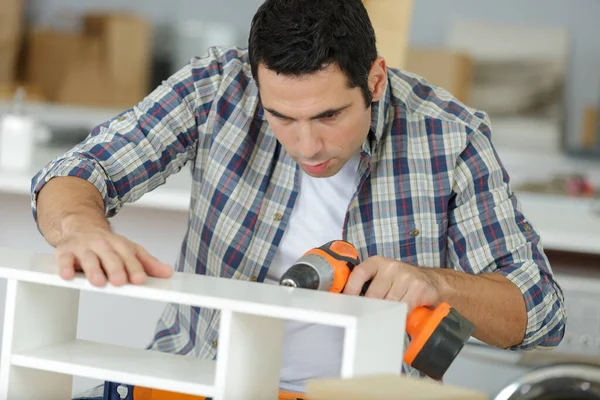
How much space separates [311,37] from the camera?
1539mm

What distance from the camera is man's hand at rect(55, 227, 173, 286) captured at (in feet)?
4.14

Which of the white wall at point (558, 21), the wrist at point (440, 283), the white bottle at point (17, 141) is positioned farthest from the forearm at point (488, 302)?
the white wall at point (558, 21)

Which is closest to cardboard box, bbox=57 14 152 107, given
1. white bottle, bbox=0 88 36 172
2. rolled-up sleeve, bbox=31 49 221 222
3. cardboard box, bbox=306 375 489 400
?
white bottle, bbox=0 88 36 172

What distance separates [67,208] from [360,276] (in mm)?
500

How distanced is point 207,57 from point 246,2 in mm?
3060

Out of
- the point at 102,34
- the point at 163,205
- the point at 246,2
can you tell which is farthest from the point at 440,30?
the point at 163,205

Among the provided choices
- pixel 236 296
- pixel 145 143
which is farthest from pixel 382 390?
pixel 145 143

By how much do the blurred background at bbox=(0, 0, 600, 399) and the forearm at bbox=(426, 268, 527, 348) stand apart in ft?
2.33

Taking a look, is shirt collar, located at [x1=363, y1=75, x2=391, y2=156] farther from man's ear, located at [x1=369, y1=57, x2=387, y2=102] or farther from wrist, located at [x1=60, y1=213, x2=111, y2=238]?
wrist, located at [x1=60, y1=213, x2=111, y2=238]

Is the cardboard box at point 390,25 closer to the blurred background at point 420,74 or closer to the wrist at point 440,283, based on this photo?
the blurred background at point 420,74

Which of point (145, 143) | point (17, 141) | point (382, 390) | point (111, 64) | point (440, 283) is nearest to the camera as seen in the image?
point (382, 390)

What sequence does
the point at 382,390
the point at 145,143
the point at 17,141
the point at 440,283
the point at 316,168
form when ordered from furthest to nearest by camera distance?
the point at 17,141 → the point at 145,143 → the point at 316,168 → the point at 440,283 → the point at 382,390

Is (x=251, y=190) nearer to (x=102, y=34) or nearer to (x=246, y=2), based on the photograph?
(x=246, y=2)

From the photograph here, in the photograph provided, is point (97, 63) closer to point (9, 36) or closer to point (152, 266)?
point (9, 36)
